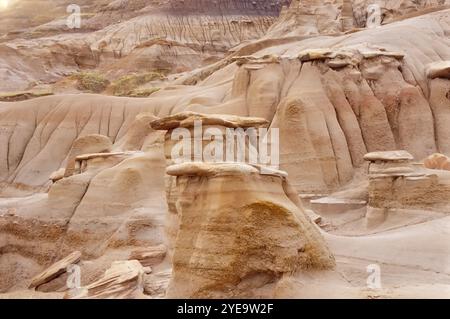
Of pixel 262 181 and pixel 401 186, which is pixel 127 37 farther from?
pixel 262 181

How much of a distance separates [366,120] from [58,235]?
26.8 feet

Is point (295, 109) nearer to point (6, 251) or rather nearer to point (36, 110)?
point (6, 251)

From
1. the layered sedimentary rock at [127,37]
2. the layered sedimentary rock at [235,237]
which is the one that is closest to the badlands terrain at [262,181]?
the layered sedimentary rock at [235,237]

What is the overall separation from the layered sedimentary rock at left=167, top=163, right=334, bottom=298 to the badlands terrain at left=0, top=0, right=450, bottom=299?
0.02 meters

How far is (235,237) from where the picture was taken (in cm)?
729

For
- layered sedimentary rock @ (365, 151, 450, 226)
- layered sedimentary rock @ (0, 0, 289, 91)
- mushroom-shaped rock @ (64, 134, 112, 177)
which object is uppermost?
layered sedimentary rock @ (0, 0, 289, 91)

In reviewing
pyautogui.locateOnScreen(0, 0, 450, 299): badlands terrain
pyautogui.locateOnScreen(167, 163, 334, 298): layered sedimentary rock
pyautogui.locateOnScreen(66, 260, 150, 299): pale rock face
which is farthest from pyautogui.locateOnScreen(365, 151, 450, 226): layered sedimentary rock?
pyautogui.locateOnScreen(66, 260, 150, 299): pale rock face

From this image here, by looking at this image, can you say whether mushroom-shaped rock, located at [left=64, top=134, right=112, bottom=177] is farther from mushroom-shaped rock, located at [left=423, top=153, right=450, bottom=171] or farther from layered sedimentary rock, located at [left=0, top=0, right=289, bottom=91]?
layered sedimentary rock, located at [left=0, top=0, right=289, bottom=91]

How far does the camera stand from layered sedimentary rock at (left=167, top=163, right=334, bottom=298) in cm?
723

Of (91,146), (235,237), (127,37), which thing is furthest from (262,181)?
(127,37)

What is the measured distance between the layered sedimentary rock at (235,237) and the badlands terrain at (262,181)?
17 millimetres
